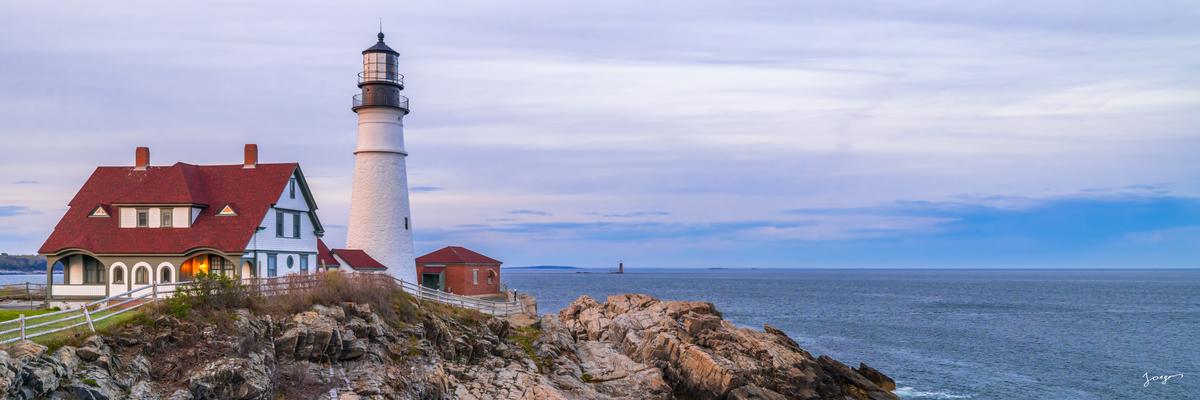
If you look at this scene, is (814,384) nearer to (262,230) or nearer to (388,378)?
(388,378)

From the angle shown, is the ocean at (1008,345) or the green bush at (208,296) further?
the ocean at (1008,345)

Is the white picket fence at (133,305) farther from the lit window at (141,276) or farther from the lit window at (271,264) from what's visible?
the lit window at (271,264)

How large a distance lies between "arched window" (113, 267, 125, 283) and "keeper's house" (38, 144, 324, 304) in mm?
37

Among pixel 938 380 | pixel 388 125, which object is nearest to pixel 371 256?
pixel 388 125

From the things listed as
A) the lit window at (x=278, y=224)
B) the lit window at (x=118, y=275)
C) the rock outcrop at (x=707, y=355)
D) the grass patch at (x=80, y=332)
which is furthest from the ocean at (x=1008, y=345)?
the lit window at (x=118, y=275)

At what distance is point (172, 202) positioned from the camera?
1387 inches

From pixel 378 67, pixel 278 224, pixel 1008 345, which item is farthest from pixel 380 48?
pixel 1008 345

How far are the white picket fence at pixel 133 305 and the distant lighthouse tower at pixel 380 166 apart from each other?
4.51 meters

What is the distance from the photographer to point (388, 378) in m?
25.2

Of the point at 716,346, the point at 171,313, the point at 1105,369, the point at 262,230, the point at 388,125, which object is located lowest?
the point at 1105,369

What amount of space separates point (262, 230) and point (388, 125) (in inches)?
356

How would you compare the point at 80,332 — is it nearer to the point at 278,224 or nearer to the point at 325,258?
the point at 278,224

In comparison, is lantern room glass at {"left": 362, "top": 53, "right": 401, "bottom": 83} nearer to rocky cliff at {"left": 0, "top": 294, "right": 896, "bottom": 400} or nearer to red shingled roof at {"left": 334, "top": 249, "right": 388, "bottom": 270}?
red shingled roof at {"left": 334, "top": 249, "right": 388, "bottom": 270}

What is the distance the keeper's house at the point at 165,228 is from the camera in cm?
3456
